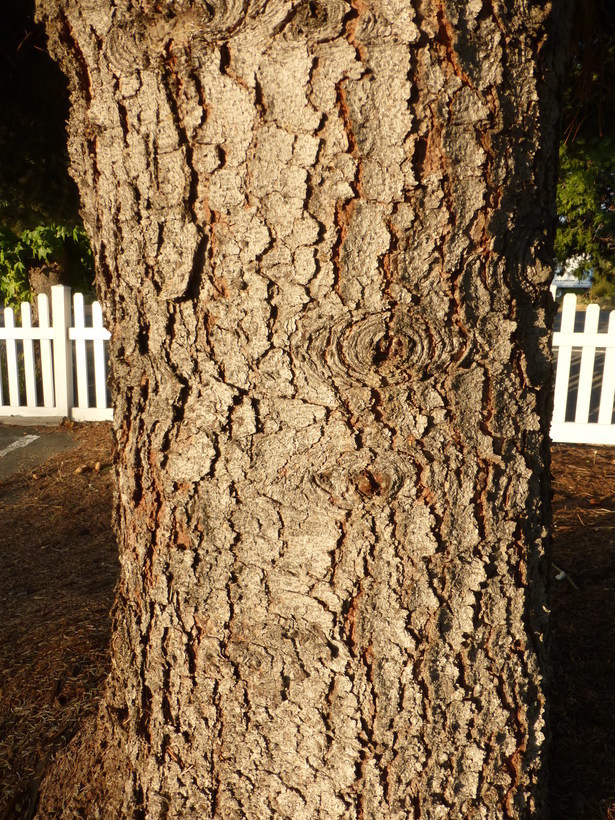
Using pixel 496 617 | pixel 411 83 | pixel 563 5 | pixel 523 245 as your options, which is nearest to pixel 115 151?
pixel 411 83

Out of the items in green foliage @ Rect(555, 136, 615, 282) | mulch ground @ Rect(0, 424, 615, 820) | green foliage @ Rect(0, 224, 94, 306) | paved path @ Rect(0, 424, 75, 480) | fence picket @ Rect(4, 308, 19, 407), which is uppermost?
green foliage @ Rect(555, 136, 615, 282)

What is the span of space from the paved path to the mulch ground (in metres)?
1.40

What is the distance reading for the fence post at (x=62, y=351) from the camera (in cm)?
741

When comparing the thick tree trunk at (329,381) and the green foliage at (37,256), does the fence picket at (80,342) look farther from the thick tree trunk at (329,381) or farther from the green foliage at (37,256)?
the thick tree trunk at (329,381)

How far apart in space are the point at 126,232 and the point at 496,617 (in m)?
1.20

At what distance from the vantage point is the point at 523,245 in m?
1.46

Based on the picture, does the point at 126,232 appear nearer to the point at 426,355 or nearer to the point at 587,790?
the point at 426,355

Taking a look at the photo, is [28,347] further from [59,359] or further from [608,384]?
[608,384]

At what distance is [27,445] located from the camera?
6980mm

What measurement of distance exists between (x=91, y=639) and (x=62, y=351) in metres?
5.59

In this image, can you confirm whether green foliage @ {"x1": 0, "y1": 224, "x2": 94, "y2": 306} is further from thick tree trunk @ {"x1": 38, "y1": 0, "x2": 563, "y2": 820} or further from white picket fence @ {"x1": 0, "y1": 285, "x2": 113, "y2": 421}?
thick tree trunk @ {"x1": 38, "y1": 0, "x2": 563, "y2": 820}

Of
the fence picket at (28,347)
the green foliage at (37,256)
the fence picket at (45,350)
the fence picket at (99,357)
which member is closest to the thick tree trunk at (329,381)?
the fence picket at (99,357)

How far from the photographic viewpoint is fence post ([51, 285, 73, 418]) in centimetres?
741

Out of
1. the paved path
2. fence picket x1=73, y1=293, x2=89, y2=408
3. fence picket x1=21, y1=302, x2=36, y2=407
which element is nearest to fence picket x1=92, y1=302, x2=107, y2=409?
fence picket x1=73, y1=293, x2=89, y2=408
